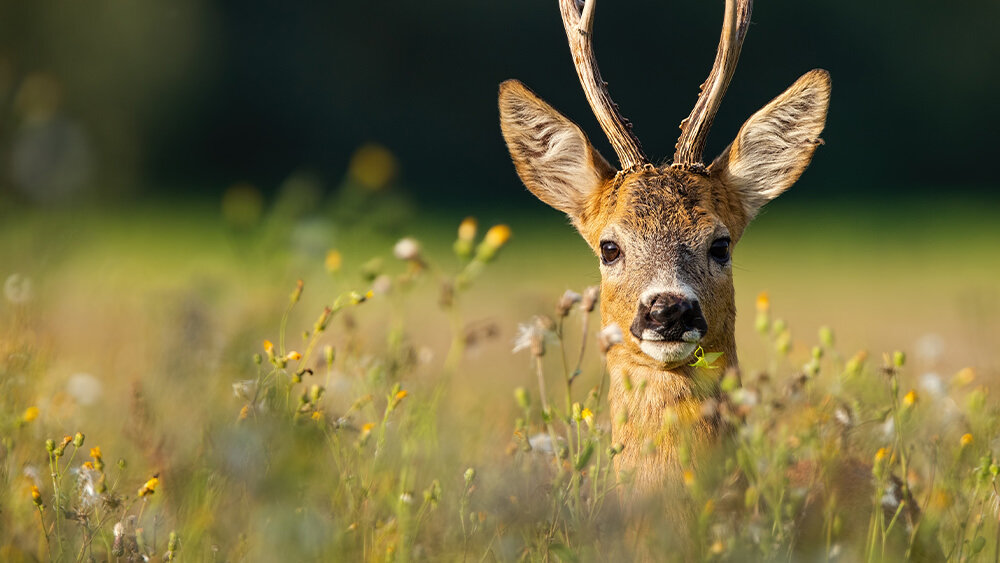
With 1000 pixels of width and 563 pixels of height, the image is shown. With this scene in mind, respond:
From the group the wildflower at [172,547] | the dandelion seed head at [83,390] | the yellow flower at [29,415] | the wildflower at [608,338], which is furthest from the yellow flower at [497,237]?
the dandelion seed head at [83,390]

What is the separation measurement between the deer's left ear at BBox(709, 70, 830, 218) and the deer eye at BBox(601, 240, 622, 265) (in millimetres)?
432

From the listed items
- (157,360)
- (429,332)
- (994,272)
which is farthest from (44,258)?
(994,272)

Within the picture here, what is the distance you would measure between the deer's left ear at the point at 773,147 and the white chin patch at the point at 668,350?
82 cm

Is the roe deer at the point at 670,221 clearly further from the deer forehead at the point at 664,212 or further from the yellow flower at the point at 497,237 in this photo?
the yellow flower at the point at 497,237

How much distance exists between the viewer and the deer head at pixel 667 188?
140 inches

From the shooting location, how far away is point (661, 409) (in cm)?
356

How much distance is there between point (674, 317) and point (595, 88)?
0.88 meters

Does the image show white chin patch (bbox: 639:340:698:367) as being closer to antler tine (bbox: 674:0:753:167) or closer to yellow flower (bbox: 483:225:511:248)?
yellow flower (bbox: 483:225:511:248)

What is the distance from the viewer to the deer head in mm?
3545

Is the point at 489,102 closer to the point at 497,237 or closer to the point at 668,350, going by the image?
the point at 668,350

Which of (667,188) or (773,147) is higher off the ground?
(773,147)

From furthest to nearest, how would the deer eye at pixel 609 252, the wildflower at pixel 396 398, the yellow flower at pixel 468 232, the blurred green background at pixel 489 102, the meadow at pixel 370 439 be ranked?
the blurred green background at pixel 489 102, the deer eye at pixel 609 252, the yellow flower at pixel 468 232, the wildflower at pixel 396 398, the meadow at pixel 370 439

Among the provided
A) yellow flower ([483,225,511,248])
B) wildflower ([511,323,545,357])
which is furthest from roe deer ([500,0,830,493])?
yellow flower ([483,225,511,248])

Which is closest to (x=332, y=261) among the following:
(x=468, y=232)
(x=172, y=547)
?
(x=468, y=232)
